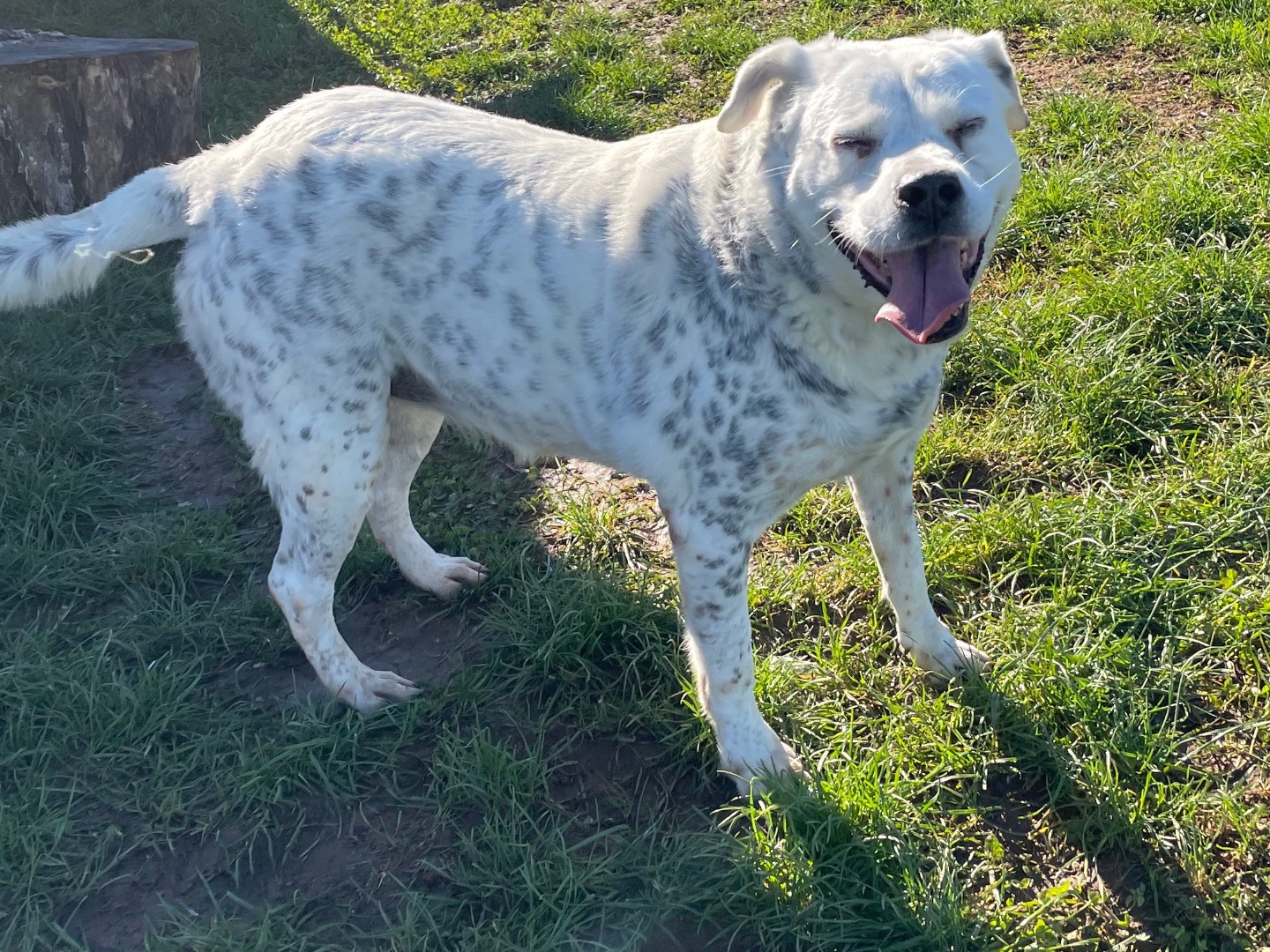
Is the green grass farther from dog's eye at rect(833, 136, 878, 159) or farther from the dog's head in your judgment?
dog's eye at rect(833, 136, 878, 159)

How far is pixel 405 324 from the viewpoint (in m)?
2.99

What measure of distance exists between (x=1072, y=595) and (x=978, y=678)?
423 millimetres

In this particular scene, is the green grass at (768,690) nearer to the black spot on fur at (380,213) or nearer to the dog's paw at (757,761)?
the dog's paw at (757,761)

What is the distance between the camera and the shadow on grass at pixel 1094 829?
2.48m

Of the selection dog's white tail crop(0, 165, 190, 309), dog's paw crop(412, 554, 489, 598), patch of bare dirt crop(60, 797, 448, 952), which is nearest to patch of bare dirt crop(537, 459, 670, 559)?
dog's paw crop(412, 554, 489, 598)

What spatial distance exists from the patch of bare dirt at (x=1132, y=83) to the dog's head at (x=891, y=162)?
10.0ft

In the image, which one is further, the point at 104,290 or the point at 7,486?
the point at 104,290

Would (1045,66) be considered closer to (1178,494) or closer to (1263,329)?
(1263,329)

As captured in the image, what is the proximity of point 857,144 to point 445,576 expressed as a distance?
1960 millimetres

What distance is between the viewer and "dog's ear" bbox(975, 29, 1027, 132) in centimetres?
266

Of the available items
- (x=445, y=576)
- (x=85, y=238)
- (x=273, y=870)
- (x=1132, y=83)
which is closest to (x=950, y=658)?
(x=445, y=576)

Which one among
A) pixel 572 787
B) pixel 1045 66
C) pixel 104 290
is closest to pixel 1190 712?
pixel 572 787

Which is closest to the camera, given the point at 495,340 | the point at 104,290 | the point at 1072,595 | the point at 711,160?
the point at 711,160

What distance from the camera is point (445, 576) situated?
366cm
